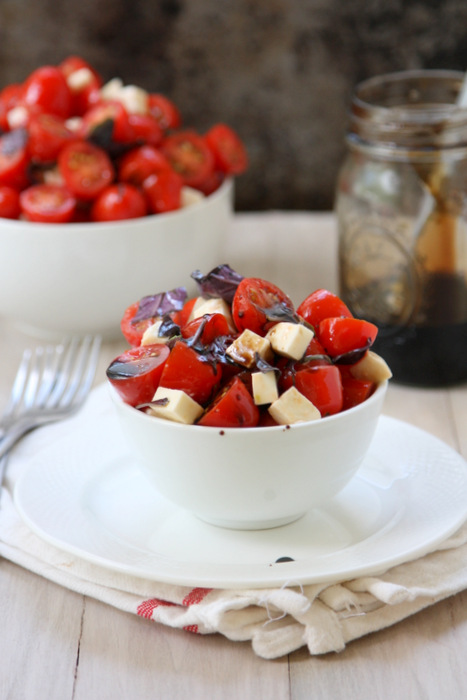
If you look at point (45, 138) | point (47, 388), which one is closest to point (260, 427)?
Result: point (47, 388)

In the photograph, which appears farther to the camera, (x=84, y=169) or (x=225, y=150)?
(x=225, y=150)

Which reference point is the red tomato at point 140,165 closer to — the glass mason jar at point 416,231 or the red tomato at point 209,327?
the glass mason jar at point 416,231

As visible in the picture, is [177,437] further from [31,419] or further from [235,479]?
[31,419]

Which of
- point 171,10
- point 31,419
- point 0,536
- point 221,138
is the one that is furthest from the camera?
point 171,10

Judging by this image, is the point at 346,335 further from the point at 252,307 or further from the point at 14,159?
the point at 14,159

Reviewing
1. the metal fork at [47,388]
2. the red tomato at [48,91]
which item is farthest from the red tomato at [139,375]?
the red tomato at [48,91]

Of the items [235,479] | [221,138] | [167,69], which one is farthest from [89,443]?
[167,69]
